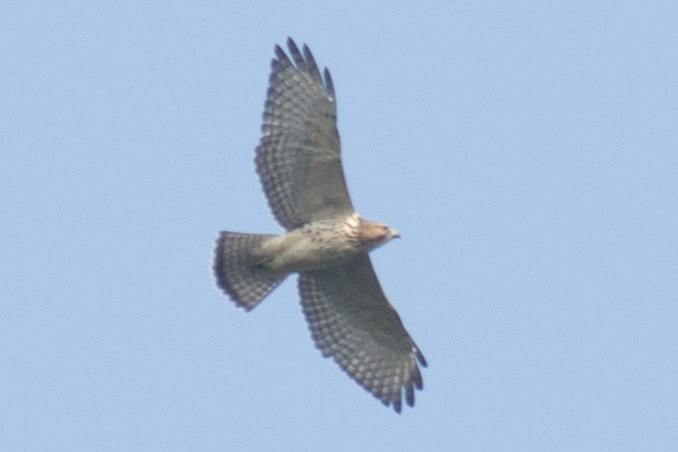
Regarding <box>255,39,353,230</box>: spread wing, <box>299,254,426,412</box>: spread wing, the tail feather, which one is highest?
<box>255,39,353,230</box>: spread wing

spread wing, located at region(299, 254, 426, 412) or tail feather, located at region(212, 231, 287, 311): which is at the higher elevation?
tail feather, located at region(212, 231, 287, 311)

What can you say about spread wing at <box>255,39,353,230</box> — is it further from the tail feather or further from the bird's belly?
the tail feather

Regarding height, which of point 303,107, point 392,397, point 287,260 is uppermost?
point 303,107

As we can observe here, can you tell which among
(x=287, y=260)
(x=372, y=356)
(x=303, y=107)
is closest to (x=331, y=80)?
(x=303, y=107)

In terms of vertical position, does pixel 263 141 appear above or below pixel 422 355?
above

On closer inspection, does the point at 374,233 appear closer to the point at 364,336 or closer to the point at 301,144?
the point at 301,144

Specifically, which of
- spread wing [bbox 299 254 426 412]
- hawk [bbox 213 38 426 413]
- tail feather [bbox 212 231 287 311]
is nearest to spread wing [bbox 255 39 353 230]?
hawk [bbox 213 38 426 413]

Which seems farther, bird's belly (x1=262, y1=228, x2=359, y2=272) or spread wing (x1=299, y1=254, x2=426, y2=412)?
spread wing (x1=299, y1=254, x2=426, y2=412)

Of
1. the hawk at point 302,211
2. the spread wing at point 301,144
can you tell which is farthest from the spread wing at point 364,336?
the spread wing at point 301,144

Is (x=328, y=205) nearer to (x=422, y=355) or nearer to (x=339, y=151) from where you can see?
A: (x=339, y=151)
